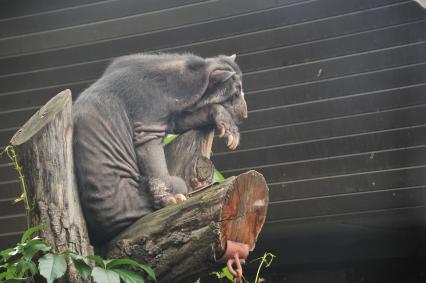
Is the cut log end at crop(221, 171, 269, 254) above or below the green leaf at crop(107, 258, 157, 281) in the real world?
above

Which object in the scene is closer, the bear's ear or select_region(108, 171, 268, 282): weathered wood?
select_region(108, 171, 268, 282): weathered wood

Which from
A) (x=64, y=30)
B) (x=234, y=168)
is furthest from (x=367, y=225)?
(x=64, y=30)

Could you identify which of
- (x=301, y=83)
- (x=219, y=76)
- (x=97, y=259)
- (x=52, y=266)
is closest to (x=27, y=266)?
(x=52, y=266)

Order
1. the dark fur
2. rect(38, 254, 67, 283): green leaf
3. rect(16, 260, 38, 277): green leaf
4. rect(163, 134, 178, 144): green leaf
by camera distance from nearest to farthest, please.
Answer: rect(38, 254, 67, 283): green leaf, rect(16, 260, 38, 277): green leaf, the dark fur, rect(163, 134, 178, 144): green leaf

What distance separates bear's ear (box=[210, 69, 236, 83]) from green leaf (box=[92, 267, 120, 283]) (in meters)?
1.30

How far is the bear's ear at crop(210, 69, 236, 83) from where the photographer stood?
4.18 m

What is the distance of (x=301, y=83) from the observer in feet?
20.1

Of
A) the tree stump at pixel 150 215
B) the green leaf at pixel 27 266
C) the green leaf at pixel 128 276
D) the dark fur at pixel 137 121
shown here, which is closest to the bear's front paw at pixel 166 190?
the dark fur at pixel 137 121

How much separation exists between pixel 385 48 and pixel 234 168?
4.92 ft

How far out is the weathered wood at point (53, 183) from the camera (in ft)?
11.4

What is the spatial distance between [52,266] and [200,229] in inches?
24.5

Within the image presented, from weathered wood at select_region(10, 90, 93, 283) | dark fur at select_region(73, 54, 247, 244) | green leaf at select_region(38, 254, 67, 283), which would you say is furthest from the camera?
dark fur at select_region(73, 54, 247, 244)

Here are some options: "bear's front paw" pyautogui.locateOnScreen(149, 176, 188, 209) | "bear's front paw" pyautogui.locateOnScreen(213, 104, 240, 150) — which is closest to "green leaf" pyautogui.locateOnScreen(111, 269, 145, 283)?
"bear's front paw" pyautogui.locateOnScreen(149, 176, 188, 209)

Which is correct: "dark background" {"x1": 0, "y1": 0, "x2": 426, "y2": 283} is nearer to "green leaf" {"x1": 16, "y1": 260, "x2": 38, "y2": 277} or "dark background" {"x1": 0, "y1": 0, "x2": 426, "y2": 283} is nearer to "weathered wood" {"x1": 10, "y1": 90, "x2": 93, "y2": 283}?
"weathered wood" {"x1": 10, "y1": 90, "x2": 93, "y2": 283}
